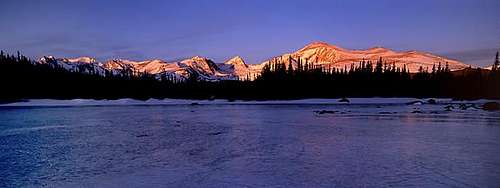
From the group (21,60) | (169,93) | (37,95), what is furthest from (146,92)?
(21,60)

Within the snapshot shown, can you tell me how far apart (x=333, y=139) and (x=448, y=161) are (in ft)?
16.2

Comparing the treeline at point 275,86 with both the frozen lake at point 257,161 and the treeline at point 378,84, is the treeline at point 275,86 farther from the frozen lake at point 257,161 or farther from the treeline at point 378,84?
the frozen lake at point 257,161

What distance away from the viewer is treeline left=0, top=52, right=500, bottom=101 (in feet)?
288

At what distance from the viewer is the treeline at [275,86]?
8788 centimetres

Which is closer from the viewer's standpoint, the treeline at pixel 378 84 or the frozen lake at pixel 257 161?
the frozen lake at pixel 257 161

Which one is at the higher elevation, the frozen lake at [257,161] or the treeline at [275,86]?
the treeline at [275,86]

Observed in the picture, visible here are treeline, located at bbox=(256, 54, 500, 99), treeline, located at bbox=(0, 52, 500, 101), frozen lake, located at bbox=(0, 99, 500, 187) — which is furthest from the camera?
treeline, located at bbox=(0, 52, 500, 101)

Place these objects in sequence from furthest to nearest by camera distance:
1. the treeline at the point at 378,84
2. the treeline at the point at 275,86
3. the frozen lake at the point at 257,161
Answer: the treeline at the point at 275,86
the treeline at the point at 378,84
the frozen lake at the point at 257,161

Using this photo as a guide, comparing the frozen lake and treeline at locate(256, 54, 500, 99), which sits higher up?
treeline at locate(256, 54, 500, 99)

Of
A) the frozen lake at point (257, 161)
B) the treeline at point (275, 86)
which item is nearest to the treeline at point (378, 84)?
the treeline at point (275, 86)

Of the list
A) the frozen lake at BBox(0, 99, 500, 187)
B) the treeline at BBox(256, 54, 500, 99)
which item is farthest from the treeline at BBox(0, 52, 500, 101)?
the frozen lake at BBox(0, 99, 500, 187)

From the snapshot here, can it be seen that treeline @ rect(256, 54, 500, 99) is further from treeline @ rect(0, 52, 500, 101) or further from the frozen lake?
the frozen lake

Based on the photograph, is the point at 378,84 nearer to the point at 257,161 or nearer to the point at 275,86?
the point at 275,86

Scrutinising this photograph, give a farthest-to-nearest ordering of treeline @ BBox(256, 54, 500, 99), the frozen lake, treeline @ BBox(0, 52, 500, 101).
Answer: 1. treeline @ BBox(0, 52, 500, 101)
2. treeline @ BBox(256, 54, 500, 99)
3. the frozen lake
